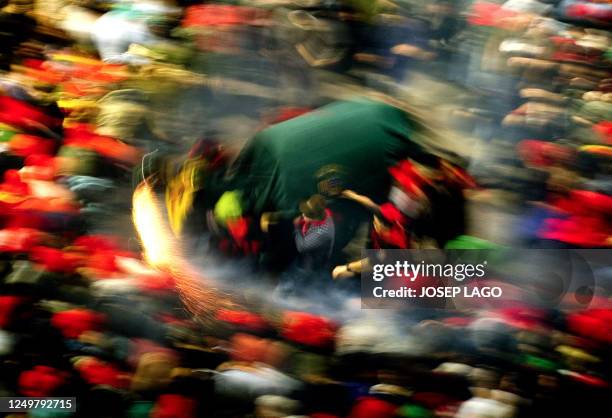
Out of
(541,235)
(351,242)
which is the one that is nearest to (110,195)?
(351,242)

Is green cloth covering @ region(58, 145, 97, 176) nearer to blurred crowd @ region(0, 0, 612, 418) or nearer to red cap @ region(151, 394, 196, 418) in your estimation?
blurred crowd @ region(0, 0, 612, 418)

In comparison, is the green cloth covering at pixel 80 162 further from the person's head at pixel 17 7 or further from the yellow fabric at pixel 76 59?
the person's head at pixel 17 7

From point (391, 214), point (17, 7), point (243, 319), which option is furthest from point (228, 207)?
point (17, 7)

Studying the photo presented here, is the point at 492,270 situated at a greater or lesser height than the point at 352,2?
lesser

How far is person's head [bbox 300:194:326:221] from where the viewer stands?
244 cm

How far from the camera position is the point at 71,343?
2.64 metres

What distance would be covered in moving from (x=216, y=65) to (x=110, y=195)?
41 cm

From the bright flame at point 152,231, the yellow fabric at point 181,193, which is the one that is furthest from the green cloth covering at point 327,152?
the bright flame at point 152,231

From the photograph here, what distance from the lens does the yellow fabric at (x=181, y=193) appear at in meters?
2.62

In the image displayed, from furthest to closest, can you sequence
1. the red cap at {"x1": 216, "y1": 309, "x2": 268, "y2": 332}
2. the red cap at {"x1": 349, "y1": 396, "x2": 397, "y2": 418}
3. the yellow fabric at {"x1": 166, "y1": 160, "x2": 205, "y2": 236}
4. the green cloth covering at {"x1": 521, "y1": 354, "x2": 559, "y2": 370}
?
the yellow fabric at {"x1": 166, "y1": 160, "x2": 205, "y2": 236}, the red cap at {"x1": 216, "y1": 309, "x2": 268, "y2": 332}, the red cap at {"x1": 349, "y1": 396, "x2": 397, "y2": 418}, the green cloth covering at {"x1": 521, "y1": 354, "x2": 559, "y2": 370}

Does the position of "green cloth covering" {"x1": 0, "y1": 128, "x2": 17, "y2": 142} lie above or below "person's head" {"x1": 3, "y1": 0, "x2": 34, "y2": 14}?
below

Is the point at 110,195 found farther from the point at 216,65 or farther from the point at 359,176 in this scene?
the point at 359,176

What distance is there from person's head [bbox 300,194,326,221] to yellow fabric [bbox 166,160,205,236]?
0.30 m

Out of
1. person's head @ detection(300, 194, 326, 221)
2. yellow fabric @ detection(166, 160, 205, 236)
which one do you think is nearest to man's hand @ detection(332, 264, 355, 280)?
person's head @ detection(300, 194, 326, 221)
